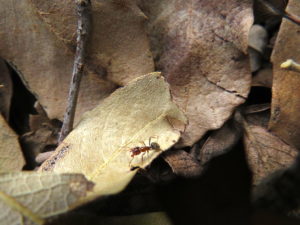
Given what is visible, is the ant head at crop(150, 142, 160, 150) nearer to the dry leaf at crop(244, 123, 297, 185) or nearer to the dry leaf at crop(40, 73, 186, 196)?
the dry leaf at crop(40, 73, 186, 196)

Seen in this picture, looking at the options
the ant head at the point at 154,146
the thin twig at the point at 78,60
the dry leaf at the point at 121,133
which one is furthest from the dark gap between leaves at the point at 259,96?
the thin twig at the point at 78,60

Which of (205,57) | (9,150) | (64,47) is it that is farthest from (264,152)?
(9,150)

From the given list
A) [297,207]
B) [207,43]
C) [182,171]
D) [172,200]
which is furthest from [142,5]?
[297,207]

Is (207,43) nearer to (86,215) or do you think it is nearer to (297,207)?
(297,207)

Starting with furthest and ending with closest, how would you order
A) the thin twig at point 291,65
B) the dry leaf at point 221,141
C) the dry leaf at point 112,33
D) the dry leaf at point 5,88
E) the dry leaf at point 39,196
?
the dry leaf at point 5,88
the dry leaf at point 112,33
the dry leaf at point 221,141
the thin twig at point 291,65
the dry leaf at point 39,196

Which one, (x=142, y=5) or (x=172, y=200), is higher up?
(x=142, y=5)

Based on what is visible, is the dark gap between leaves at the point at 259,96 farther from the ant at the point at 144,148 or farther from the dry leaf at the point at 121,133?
the ant at the point at 144,148
